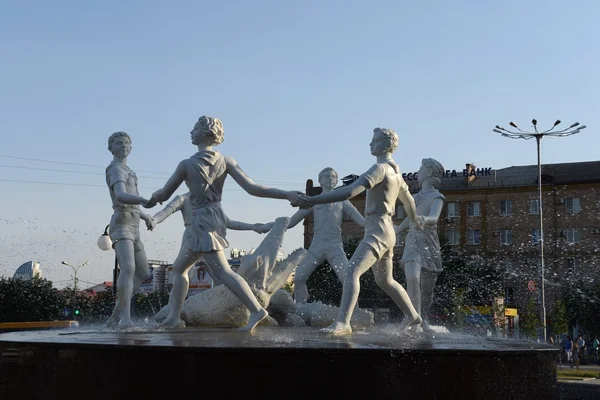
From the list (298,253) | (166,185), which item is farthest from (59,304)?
(166,185)

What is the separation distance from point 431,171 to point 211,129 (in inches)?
169

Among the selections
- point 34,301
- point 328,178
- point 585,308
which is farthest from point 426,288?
point 585,308

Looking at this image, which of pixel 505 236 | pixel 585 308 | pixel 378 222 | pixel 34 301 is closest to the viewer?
pixel 378 222

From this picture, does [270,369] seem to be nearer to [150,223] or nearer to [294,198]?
[294,198]

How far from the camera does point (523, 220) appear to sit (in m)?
65.5

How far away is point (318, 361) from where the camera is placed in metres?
7.45

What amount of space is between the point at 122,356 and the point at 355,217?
690 cm

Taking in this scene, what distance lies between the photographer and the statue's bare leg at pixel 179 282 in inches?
407

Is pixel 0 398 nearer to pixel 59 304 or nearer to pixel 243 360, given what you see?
pixel 243 360

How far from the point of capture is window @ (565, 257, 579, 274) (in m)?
59.2

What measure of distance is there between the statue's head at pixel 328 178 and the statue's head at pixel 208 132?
4.30 meters

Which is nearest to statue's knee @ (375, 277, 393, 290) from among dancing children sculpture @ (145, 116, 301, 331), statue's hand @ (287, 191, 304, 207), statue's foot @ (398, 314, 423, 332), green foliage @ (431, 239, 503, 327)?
statue's foot @ (398, 314, 423, 332)

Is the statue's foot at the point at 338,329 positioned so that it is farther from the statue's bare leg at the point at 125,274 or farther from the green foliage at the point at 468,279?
the green foliage at the point at 468,279

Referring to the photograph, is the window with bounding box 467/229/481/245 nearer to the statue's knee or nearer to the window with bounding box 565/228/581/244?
the window with bounding box 565/228/581/244
